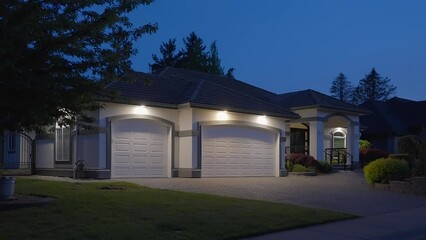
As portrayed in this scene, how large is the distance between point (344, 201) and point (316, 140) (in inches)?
600

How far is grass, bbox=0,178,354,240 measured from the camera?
936 centimetres

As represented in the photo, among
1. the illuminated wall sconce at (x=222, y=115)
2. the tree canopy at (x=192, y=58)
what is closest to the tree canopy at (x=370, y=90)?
Result: the tree canopy at (x=192, y=58)

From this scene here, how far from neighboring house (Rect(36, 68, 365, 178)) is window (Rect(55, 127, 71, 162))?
43mm

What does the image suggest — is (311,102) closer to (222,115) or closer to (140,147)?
(222,115)

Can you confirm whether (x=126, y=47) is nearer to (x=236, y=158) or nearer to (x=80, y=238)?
(x=80, y=238)

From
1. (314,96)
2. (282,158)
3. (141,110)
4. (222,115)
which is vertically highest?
(314,96)

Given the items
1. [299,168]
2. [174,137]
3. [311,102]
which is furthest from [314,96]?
[174,137]

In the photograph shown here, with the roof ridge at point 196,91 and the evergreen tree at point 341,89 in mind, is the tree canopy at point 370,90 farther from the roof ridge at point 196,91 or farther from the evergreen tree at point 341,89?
the roof ridge at point 196,91

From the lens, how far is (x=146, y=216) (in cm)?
1098

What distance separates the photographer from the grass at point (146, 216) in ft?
30.7

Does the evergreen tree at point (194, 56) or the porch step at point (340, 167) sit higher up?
the evergreen tree at point (194, 56)

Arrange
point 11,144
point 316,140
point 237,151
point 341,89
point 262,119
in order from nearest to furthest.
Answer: point 237,151 → point 262,119 → point 11,144 → point 316,140 → point 341,89

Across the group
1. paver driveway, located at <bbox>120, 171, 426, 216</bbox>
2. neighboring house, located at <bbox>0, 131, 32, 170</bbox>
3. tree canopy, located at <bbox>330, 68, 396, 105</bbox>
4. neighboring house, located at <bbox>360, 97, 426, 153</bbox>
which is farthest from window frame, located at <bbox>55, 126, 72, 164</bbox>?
tree canopy, located at <bbox>330, 68, 396, 105</bbox>

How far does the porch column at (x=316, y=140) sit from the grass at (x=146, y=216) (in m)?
17.6
